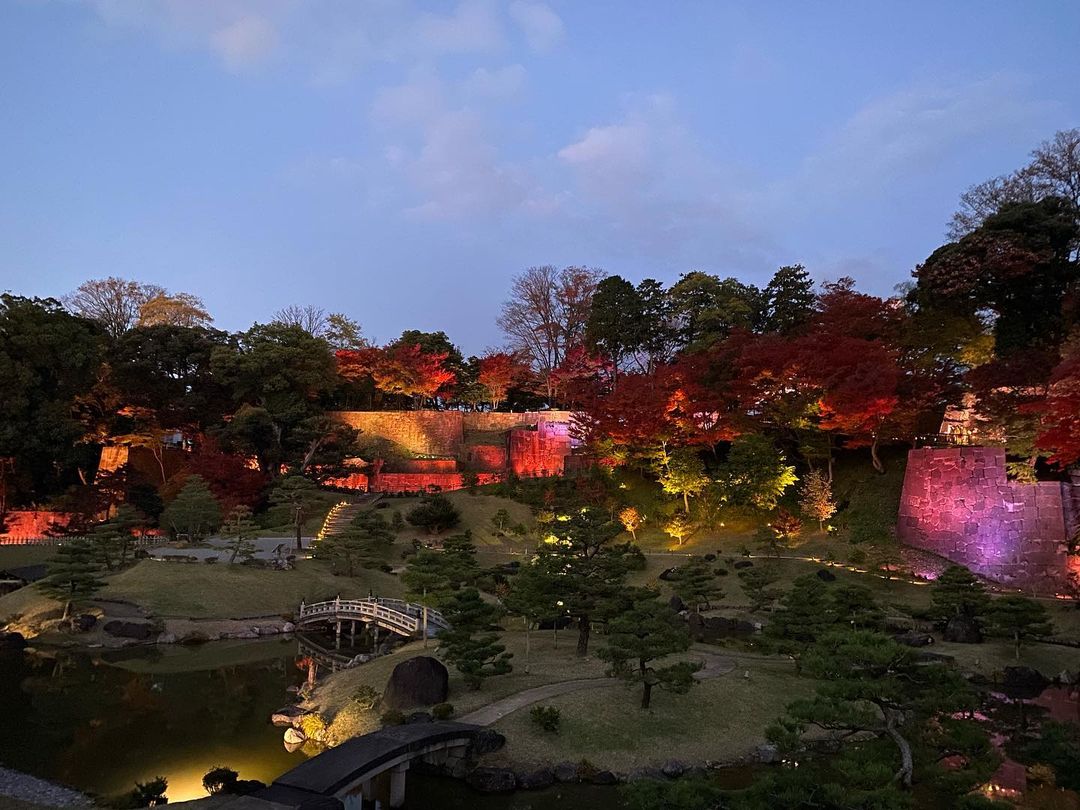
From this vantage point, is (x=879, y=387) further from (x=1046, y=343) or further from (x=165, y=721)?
(x=165, y=721)

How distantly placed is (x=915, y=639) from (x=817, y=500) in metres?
11.5

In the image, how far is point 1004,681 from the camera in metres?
18.5

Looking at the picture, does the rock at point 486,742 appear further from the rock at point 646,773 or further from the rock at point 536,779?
the rock at point 646,773

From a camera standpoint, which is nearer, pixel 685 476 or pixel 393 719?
pixel 393 719

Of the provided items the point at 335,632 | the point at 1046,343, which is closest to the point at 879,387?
the point at 1046,343

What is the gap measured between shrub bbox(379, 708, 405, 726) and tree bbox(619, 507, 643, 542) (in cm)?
2251

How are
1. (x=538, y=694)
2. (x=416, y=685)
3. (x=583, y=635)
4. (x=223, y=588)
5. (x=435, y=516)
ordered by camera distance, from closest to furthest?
(x=416, y=685) < (x=538, y=694) < (x=583, y=635) < (x=223, y=588) < (x=435, y=516)

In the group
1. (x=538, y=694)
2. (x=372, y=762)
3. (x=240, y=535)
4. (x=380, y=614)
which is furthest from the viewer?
(x=240, y=535)

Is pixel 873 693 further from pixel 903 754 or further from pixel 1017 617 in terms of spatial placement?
pixel 1017 617

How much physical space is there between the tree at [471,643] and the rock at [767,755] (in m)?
6.02

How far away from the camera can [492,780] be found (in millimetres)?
13031

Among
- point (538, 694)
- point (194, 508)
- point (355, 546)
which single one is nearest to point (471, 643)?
point (538, 694)

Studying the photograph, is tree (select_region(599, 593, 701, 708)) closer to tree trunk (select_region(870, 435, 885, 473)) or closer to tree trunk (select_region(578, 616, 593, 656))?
tree trunk (select_region(578, 616, 593, 656))

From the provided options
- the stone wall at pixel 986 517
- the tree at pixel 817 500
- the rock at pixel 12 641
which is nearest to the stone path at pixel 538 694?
the stone wall at pixel 986 517
